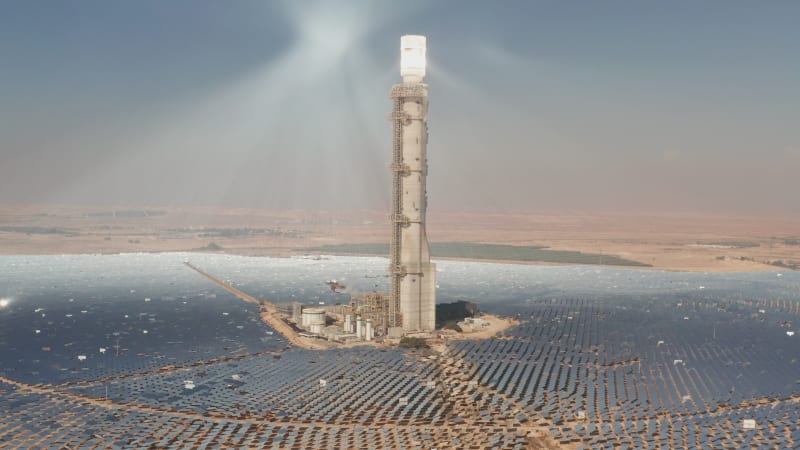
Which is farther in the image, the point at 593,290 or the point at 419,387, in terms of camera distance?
the point at 593,290

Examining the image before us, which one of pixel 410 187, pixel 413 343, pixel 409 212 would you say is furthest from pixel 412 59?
pixel 413 343

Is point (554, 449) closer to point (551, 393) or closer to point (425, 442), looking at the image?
point (425, 442)

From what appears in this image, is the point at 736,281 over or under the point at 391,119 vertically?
under

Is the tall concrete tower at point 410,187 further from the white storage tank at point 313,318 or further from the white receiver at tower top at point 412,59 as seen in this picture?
the white storage tank at point 313,318

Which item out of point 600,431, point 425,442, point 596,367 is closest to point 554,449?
point 600,431

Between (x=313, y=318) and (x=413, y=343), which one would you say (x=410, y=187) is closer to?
(x=413, y=343)

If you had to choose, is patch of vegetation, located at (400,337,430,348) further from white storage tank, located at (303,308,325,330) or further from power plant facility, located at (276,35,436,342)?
white storage tank, located at (303,308,325,330)

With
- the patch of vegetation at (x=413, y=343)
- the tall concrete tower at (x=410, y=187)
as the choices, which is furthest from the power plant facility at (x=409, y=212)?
the patch of vegetation at (x=413, y=343)
